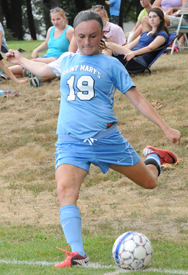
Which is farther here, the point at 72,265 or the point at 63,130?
the point at 63,130

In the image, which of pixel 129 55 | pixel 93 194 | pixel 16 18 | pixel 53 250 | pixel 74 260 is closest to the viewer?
pixel 74 260

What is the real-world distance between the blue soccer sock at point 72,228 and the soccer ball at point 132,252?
0.98 feet

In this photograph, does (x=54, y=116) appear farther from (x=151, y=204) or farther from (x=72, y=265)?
(x=72, y=265)

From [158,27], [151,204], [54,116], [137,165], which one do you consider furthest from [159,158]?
[158,27]

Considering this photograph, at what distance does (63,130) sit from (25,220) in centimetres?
213

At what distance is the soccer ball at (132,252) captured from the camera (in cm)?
343

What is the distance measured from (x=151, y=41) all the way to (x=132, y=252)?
7741mm

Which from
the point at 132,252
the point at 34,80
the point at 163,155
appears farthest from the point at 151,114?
the point at 34,80

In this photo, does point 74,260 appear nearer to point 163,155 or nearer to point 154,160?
point 154,160

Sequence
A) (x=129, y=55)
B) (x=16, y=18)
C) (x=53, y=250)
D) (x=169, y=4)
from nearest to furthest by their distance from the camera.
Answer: (x=53, y=250) → (x=129, y=55) → (x=169, y=4) → (x=16, y=18)

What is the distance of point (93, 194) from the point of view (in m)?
6.39

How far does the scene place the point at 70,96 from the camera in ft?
12.6

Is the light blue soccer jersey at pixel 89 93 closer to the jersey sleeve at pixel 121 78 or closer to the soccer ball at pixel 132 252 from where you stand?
the jersey sleeve at pixel 121 78

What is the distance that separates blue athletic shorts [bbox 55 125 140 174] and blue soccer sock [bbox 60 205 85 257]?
389 millimetres
